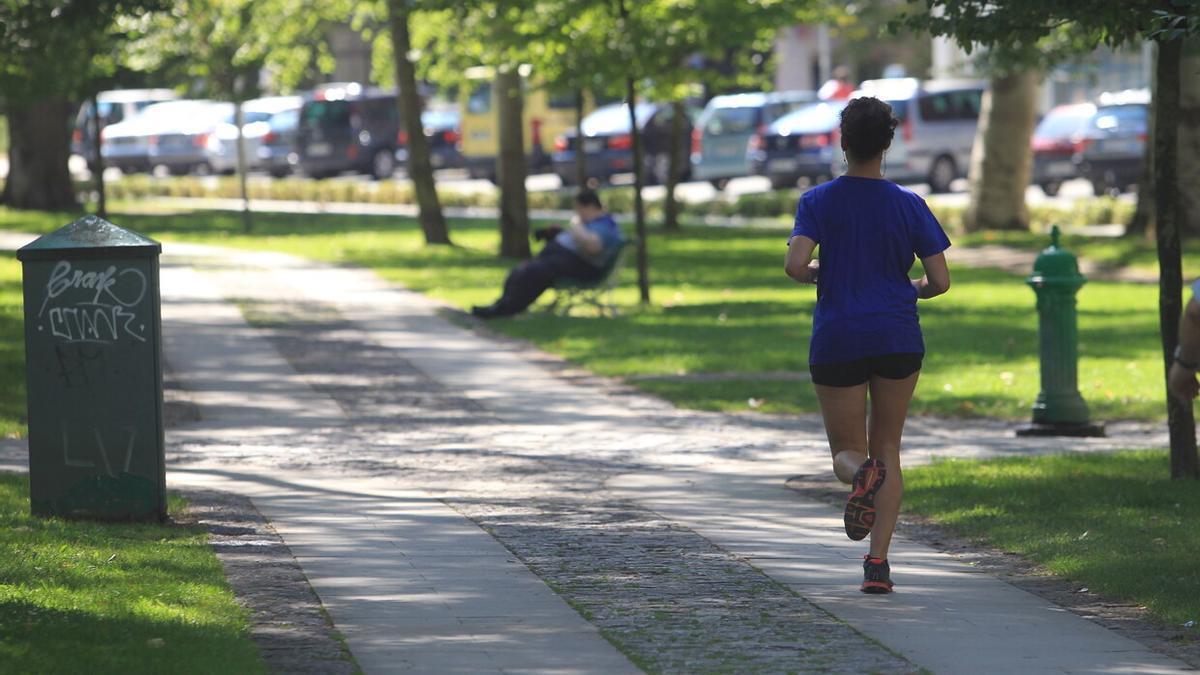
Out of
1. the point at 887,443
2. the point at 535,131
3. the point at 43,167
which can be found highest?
the point at 535,131

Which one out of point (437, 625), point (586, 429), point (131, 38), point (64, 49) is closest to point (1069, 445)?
point (586, 429)

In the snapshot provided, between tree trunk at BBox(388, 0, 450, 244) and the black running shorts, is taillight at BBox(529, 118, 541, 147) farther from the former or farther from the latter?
the black running shorts

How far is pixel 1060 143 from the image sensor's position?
1332 inches

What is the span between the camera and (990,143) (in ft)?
90.7

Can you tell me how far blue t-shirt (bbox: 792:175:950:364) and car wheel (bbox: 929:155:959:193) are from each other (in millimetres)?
29984

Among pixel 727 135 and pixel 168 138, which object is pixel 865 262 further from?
pixel 168 138

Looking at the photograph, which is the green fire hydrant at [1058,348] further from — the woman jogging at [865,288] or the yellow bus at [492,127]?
the yellow bus at [492,127]

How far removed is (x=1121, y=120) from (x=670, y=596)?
27253mm

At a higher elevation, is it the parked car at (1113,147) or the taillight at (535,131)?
the taillight at (535,131)

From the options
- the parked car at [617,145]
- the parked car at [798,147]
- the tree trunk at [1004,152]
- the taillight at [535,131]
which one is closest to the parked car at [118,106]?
the taillight at [535,131]

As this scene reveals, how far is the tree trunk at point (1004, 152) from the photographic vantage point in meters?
27.5

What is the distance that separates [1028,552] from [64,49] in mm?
14374

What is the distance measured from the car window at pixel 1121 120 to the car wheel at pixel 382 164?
695 inches

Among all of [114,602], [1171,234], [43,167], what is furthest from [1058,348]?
[43,167]
